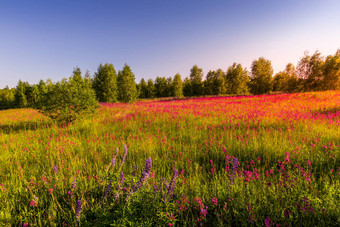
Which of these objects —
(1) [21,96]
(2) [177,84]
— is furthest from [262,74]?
(1) [21,96]

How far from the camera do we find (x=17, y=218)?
164 cm

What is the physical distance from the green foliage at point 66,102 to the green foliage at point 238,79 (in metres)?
35.2

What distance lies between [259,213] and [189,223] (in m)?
0.84

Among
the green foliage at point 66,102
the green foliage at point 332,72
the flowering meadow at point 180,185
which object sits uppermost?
the green foliage at point 332,72

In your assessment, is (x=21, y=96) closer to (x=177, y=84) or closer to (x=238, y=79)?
(x=177, y=84)

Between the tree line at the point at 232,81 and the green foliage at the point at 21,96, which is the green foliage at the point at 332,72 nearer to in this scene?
the tree line at the point at 232,81

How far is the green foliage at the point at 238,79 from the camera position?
3366 centimetres

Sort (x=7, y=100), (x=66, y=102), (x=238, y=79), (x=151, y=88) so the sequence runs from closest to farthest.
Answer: (x=66, y=102)
(x=238, y=79)
(x=7, y=100)
(x=151, y=88)

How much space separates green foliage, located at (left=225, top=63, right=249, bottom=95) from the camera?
33.7 metres

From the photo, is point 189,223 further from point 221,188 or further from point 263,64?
point 263,64

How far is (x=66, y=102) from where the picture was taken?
6.57 metres

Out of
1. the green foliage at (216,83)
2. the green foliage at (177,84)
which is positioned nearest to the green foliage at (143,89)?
A: the green foliage at (177,84)

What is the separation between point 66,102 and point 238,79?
36327 millimetres

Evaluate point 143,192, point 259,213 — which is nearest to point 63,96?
point 143,192
